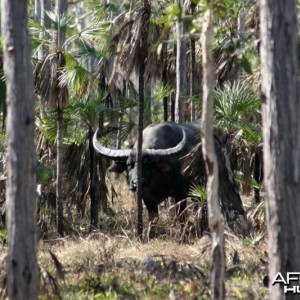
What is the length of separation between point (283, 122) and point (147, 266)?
4.46 m

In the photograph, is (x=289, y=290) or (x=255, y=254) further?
(x=255, y=254)

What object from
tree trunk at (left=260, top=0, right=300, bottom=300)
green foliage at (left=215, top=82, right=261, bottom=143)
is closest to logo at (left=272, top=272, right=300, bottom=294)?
tree trunk at (left=260, top=0, right=300, bottom=300)

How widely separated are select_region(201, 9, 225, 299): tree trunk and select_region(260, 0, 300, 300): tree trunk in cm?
111

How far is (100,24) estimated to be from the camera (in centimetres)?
1752

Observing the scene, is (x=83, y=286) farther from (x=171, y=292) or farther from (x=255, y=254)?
(x=255, y=254)

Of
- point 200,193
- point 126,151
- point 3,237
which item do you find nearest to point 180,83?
point 126,151

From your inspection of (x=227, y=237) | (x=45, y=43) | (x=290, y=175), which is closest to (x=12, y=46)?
(x=290, y=175)

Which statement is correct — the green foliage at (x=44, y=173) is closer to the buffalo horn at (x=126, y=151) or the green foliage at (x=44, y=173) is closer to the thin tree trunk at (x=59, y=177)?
the thin tree trunk at (x=59, y=177)

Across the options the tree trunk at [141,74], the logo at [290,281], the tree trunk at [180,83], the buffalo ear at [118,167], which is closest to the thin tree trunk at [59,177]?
the buffalo ear at [118,167]

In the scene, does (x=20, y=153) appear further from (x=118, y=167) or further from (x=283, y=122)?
(x=118, y=167)

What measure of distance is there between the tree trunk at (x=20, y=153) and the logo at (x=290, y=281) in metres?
2.52

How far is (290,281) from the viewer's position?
879 centimetres

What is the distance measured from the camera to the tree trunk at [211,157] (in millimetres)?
9875

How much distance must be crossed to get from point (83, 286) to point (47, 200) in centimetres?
643
